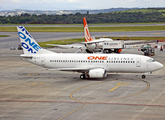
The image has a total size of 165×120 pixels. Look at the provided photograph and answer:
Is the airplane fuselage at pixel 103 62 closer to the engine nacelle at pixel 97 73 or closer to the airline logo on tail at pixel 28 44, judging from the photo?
the airline logo on tail at pixel 28 44

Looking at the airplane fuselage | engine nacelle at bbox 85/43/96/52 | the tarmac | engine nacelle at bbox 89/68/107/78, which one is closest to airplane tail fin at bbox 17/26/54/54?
the airplane fuselage

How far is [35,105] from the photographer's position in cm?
3142

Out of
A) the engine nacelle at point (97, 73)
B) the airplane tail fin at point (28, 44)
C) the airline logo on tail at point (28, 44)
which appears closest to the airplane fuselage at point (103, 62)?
the airplane tail fin at point (28, 44)

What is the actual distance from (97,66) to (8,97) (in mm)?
17145

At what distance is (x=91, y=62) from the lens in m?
46.3

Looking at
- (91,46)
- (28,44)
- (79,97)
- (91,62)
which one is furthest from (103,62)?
(91,46)

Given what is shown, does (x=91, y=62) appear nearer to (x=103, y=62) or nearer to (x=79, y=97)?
(x=103, y=62)

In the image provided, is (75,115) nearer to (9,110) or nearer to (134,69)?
(9,110)

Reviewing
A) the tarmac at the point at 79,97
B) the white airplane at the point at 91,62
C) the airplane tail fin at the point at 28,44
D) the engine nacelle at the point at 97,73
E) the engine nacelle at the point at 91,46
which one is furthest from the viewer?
the engine nacelle at the point at 91,46

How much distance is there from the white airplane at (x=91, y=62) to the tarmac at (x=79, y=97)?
177 centimetres

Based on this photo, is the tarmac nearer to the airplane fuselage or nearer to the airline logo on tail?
the airplane fuselage

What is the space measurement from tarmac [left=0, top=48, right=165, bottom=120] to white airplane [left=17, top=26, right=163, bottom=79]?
177 centimetres

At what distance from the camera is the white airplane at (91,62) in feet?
147

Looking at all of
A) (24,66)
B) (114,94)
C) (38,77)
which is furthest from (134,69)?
→ (24,66)
